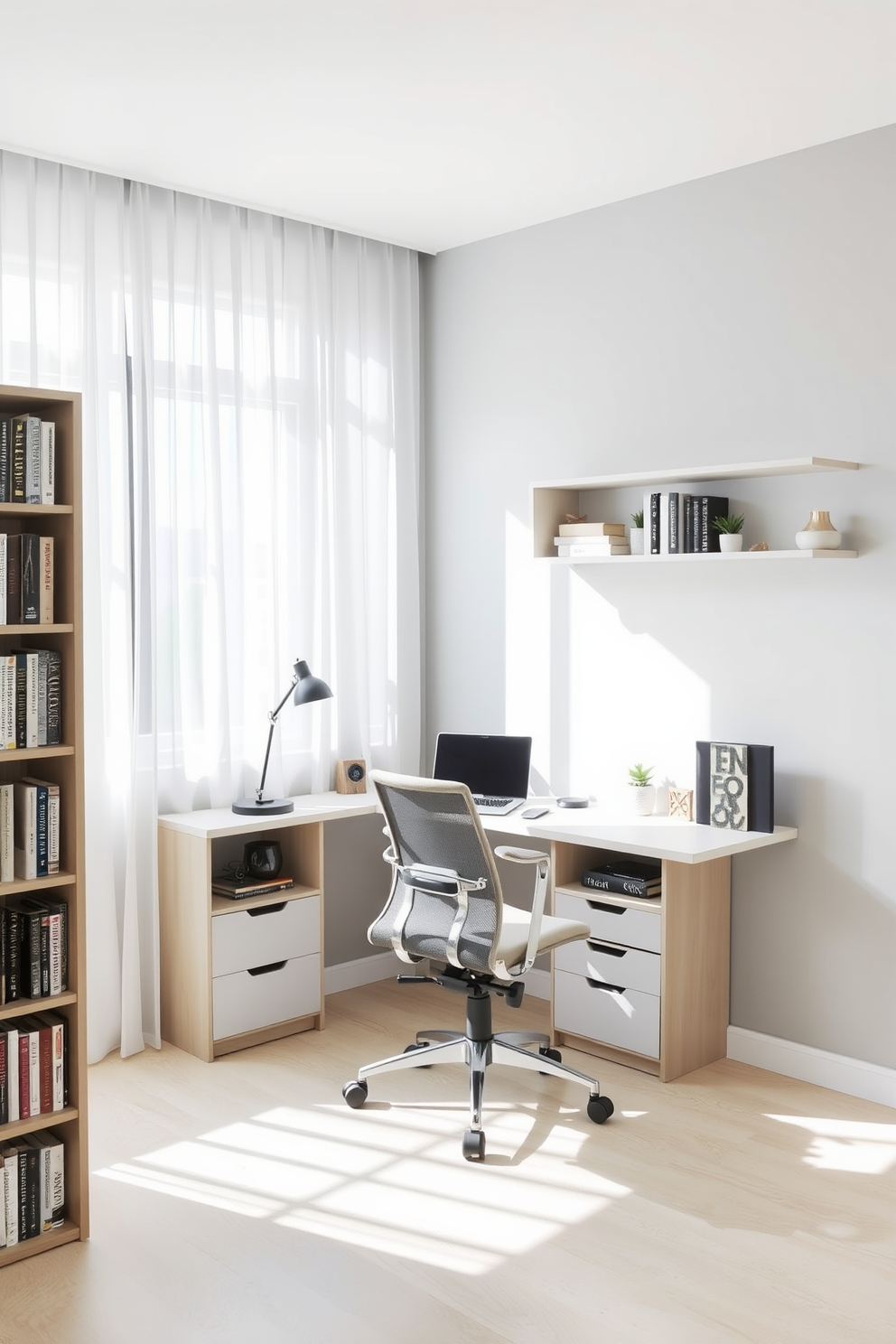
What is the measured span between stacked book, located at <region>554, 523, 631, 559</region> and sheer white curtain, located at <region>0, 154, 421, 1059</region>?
2.76 feet

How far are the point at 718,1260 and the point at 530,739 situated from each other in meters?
1.85

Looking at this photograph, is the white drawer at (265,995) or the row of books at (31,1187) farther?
the white drawer at (265,995)

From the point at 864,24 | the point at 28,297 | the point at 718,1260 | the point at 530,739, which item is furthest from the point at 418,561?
the point at 718,1260

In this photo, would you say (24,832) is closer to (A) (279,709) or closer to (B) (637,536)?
(A) (279,709)

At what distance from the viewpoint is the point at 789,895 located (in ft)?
12.1

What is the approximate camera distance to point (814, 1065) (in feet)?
11.8

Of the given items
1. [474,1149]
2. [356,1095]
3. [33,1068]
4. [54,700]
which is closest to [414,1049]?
[356,1095]

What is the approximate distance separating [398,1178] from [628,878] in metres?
1.14

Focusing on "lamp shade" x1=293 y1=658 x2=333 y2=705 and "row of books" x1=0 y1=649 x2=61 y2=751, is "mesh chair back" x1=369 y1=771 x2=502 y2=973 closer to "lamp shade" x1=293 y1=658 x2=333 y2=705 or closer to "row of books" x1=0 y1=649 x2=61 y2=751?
"lamp shade" x1=293 y1=658 x2=333 y2=705

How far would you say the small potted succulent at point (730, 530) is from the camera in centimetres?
358

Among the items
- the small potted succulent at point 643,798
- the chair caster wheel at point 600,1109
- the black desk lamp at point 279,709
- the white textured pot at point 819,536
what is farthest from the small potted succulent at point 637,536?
the chair caster wheel at point 600,1109

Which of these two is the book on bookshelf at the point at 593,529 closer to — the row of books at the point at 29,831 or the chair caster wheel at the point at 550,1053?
the chair caster wheel at the point at 550,1053

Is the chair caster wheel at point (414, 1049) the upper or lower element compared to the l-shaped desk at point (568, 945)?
lower

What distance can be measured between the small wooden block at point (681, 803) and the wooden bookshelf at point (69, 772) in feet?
6.43
